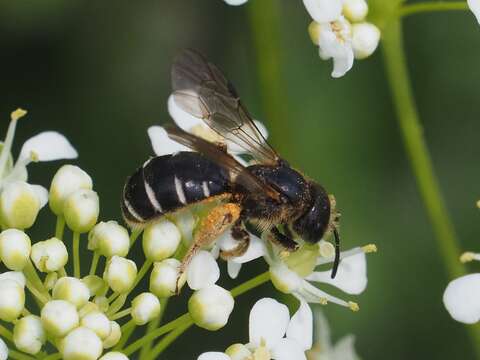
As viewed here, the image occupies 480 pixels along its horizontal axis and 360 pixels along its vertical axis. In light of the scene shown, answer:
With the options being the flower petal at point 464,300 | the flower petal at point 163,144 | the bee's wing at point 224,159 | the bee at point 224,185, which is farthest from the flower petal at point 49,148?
the flower petal at point 464,300

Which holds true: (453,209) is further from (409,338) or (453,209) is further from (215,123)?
(215,123)

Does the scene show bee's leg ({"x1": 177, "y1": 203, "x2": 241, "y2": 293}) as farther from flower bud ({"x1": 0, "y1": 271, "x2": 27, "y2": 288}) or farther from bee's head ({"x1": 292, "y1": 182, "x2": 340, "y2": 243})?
flower bud ({"x1": 0, "y1": 271, "x2": 27, "y2": 288})

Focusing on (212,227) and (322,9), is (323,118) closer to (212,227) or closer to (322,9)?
(322,9)

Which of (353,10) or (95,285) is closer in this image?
(95,285)

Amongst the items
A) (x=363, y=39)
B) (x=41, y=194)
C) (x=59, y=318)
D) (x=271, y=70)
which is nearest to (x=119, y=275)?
(x=59, y=318)

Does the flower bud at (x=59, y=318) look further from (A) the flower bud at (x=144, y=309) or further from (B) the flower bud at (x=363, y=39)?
(B) the flower bud at (x=363, y=39)

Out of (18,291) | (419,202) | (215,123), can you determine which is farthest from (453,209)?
(18,291)

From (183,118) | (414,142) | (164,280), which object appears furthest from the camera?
(414,142)
